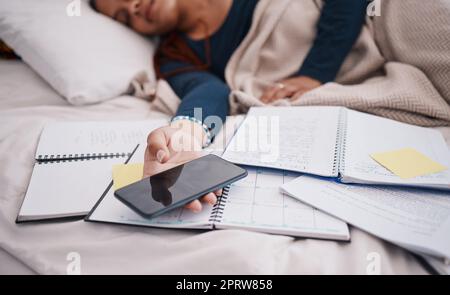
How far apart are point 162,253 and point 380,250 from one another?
264 mm

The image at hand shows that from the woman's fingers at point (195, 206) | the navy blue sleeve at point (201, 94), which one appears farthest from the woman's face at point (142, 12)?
the woman's fingers at point (195, 206)

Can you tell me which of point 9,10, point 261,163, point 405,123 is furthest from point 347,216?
point 9,10

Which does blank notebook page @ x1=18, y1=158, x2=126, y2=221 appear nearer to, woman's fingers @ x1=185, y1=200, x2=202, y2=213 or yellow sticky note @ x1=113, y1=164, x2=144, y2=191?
yellow sticky note @ x1=113, y1=164, x2=144, y2=191

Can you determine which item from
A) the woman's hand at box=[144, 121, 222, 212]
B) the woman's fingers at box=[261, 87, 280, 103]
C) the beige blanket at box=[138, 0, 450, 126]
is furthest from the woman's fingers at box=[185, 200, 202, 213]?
the woman's fingers at box=[261, 87, 280, 103]

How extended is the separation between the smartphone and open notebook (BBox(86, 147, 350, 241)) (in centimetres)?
3

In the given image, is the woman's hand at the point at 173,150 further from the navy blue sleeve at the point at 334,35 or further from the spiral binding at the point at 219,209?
the navy blue sleeve at the point at 334,35

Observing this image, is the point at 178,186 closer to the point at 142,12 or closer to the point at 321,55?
the point at 321,55

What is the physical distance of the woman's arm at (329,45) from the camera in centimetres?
91

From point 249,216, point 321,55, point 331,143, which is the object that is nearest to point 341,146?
point 331,143

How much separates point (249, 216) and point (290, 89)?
0.55m

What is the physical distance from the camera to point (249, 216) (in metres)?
0.46

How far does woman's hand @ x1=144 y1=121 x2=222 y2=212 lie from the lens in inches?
19.9

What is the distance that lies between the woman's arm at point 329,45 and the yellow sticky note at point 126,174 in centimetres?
47
